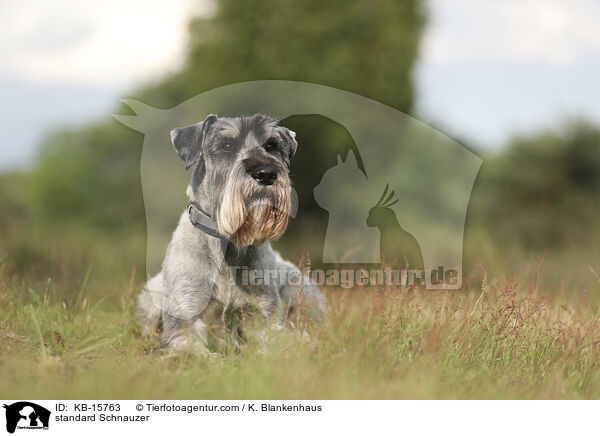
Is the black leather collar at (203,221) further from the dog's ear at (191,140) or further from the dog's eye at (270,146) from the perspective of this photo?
the dog's eye at (270,146)

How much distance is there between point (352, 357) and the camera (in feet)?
11.8

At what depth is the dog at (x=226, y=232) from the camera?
4012mm

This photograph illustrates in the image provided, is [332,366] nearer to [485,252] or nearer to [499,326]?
[499,326]

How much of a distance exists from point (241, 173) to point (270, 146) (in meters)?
0.42

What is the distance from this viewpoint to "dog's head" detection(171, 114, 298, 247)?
398 cm

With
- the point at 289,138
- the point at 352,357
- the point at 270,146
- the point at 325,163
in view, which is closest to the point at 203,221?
the point at 270,146

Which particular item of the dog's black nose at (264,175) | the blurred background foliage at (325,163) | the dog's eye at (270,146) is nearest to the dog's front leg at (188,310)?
the dog's black nose at (264,175)

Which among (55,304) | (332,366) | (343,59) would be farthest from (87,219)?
(332,366)

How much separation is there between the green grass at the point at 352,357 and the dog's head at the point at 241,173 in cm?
81

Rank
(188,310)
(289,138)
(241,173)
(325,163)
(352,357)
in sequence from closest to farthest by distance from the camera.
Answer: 1. (352,357)
2. (241,173)
3. (188,310)
4. (289,138)
5. (325,163)

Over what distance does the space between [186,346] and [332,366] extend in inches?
44.5

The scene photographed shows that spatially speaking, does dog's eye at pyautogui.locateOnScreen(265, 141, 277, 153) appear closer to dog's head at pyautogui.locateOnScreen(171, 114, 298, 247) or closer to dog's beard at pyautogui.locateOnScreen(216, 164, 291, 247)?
dog's head at pyautogui.locateOnScreen(171, 114, 298, 247)

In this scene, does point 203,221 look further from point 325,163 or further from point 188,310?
point 325,163

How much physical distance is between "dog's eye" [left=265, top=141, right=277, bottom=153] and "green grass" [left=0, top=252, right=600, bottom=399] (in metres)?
1.26
